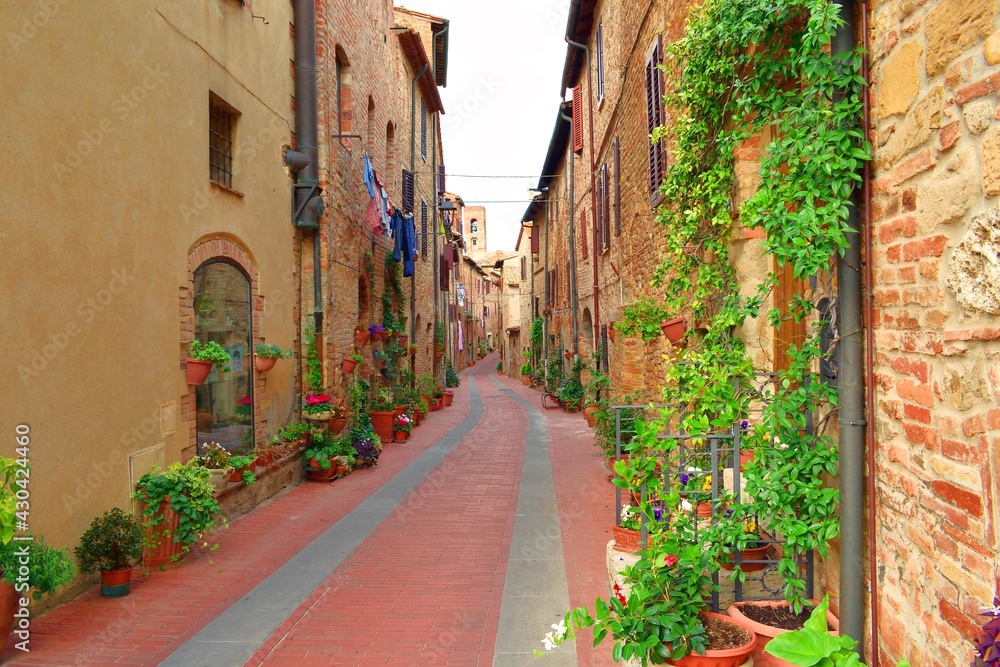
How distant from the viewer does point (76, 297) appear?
16.0 ft

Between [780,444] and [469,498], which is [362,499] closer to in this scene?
[469,498]

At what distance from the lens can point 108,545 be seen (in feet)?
16.2

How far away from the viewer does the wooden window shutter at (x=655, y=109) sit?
706 centimetres

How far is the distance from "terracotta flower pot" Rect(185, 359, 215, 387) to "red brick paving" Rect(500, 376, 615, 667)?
3823 mm

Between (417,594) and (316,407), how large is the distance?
4943 mm

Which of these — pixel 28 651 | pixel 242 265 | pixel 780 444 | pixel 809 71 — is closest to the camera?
pixel 809 71

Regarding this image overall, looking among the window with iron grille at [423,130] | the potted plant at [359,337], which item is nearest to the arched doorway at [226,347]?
the potted plant at [359,337]

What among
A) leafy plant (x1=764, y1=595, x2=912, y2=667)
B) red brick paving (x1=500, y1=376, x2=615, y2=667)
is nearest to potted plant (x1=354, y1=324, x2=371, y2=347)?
red brick paving (x1=500, y1=376, x2=615, y2=667)

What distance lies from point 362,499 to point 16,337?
4877mm

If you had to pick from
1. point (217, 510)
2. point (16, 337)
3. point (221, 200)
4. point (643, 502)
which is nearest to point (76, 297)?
point (16, 337)

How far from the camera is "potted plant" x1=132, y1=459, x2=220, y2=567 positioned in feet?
18.2

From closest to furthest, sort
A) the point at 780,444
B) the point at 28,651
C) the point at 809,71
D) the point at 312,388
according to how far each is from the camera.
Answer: the point at 809,71
the point at 780,444
the point at 28,651
the point at 312,388

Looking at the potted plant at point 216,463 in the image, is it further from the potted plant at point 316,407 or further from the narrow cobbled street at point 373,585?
the potted plant at point 316,407

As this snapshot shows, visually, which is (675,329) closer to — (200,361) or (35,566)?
(200,361)
